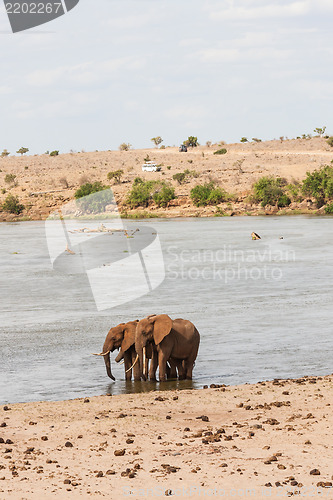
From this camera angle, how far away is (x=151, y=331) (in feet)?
36.0

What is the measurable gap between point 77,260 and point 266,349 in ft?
72.0

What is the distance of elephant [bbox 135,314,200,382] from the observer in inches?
432

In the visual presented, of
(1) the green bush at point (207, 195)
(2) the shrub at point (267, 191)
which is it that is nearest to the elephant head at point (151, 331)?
(2) the shrub at point (267, 191)

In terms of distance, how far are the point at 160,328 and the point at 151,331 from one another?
0.45ft

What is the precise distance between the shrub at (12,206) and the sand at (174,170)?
63 centimetres

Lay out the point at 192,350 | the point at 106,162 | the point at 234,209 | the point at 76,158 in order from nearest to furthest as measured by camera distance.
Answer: the point at 192,350, the point at 234,209, the point at 106,162, the point at 76,158

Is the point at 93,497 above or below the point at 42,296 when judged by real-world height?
above

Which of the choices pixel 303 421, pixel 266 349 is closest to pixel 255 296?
pixel 266 349

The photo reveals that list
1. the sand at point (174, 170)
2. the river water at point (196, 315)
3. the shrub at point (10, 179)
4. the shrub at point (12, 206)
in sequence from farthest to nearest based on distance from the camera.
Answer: the shrub at point (10, 179), the shrub at point (12, 206), the sand at point (174, 170), the river water at point (196, 315)

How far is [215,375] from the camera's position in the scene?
11.9 metres

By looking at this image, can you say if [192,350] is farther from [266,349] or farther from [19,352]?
[19,352]

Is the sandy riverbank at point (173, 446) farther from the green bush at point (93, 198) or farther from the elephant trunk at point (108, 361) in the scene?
the green bush at point (93, 198)

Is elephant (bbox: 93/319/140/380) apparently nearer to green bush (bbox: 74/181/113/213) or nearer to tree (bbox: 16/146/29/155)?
green bush (bbox: 74/181/113/213)

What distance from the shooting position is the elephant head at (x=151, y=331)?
35.8 ft
